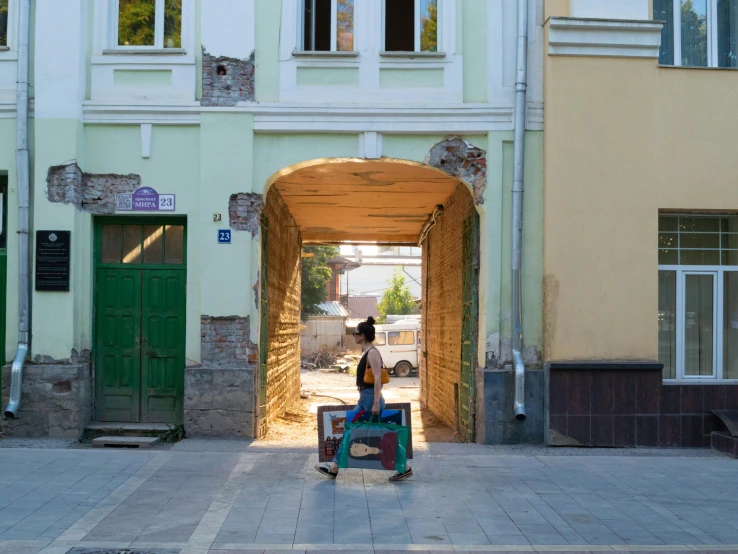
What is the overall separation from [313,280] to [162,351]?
99.7 feet

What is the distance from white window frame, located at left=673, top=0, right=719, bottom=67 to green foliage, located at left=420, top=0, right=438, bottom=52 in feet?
10.6

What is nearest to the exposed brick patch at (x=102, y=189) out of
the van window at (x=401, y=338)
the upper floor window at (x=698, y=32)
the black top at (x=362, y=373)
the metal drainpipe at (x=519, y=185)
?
the black top at (x=362, y=373)

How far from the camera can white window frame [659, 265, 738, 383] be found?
11.1 m

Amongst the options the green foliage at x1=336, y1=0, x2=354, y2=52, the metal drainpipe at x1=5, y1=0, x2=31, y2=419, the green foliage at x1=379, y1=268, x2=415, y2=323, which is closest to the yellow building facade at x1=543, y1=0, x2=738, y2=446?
the green foliage at x1=336, y1=0, x2=354, y2=52

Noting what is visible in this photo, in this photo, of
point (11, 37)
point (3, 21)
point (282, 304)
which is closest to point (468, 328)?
point (282, 304)

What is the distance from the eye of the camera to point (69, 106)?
10.7 meters

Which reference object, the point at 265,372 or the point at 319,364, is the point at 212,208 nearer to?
the point at 265,372

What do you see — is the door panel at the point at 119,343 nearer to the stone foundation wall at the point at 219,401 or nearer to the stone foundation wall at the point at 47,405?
the stone foundation wall at the point at 47,405

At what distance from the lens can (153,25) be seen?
11109mm

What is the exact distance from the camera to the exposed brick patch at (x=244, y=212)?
35.3ft

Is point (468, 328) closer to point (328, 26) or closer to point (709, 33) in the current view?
point (328, 26)

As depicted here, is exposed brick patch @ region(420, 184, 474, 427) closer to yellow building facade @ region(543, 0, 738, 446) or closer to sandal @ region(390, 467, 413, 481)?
yellow building facade @ region(543, 0, 738, 446)

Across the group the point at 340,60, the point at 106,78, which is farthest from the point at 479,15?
the point at 106,78

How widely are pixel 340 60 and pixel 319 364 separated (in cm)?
2457
